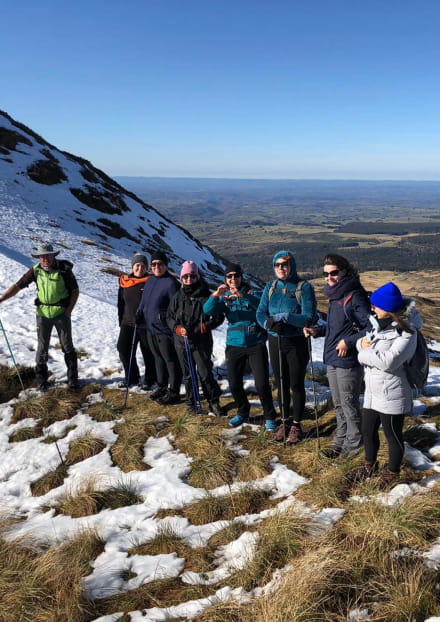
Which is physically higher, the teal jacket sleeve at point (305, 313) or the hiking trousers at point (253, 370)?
the teal jacket sleeve at point (305, 313)

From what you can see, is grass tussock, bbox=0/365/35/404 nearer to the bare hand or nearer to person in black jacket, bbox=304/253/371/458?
person in black jacket, bbox=304/253/371/458

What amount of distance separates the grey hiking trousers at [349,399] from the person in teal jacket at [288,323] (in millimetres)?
643

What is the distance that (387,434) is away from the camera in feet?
15.6

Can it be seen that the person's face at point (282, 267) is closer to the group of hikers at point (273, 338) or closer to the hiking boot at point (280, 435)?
the group of hikers at point (273, 338)

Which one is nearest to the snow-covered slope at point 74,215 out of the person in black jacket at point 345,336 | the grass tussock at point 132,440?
the grass tussock at point 132,440

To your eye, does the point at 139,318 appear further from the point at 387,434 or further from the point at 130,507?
the point at 387,434

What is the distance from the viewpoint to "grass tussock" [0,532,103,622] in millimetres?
3473

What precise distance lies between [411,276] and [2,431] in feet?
613

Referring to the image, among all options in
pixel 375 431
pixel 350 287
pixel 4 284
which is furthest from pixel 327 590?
pixel 4 284

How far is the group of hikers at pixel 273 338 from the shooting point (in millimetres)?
4570

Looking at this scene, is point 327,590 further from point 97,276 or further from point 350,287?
point 97,276

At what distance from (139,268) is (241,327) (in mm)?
2912

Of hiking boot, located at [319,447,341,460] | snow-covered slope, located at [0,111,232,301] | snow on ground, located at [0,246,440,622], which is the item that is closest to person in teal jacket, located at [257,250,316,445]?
hiking boot, located at [319,447,341,460]

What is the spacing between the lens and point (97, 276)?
58.5 feet
